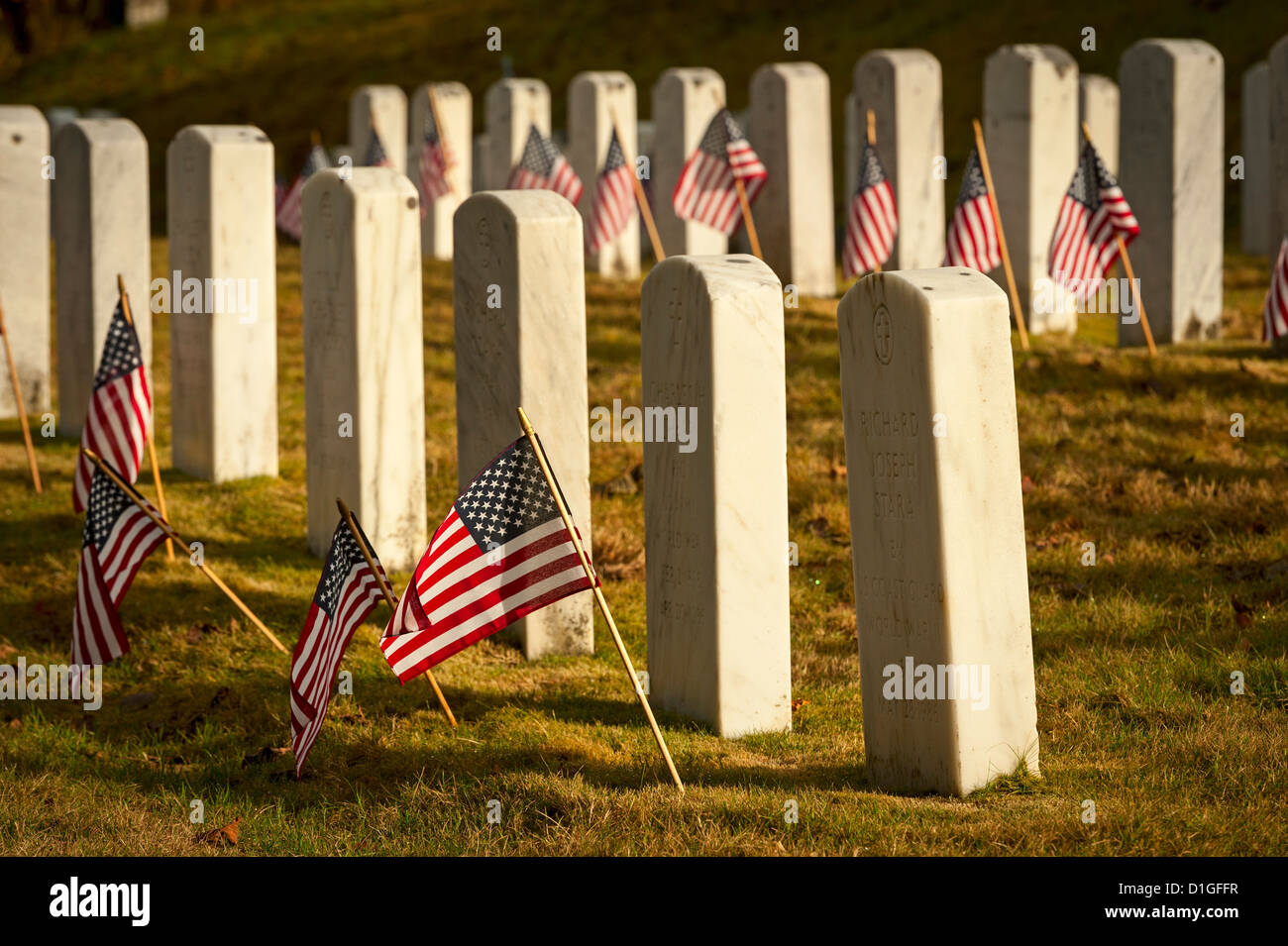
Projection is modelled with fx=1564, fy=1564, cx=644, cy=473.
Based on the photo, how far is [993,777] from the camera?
530cm

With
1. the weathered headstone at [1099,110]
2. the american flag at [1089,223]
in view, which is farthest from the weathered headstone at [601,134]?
the american flag at [1089,223]

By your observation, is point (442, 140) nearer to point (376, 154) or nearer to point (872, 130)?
point (376, 154)

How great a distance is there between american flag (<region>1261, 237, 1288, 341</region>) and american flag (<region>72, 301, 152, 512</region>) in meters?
7.28

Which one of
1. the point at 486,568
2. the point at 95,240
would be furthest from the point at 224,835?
the point at 95,240

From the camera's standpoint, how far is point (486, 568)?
551cm

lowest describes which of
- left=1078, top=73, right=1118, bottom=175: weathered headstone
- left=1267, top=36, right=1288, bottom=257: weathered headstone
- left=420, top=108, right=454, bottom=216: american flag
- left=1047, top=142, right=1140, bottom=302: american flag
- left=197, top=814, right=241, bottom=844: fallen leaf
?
left=197, top=814, right=241, bottom=844: fallen leaf

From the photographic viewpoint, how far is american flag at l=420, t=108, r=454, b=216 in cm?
1625

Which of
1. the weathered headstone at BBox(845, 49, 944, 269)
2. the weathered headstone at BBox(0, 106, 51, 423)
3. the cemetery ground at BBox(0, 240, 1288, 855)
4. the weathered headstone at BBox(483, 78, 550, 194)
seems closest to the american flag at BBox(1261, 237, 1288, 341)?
the cemetery ground at BBox(0, 240, 1288, 855)

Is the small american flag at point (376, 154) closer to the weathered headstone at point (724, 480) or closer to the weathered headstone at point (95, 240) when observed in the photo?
the weathered headstone at point (95, 240)

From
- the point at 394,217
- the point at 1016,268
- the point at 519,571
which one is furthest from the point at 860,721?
the point at 1016,268

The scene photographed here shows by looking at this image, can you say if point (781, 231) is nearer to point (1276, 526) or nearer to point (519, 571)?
point (1276, 526)

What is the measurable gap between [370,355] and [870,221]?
5.41 metres

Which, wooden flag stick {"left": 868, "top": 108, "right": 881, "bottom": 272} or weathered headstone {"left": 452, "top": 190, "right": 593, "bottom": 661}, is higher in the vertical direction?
wooden flag stick {"left": 868, "top": 108, "right": 881, "bottom": 272}

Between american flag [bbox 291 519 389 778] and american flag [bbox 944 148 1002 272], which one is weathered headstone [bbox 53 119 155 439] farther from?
american flag [bbox 944 148 1002 272]
